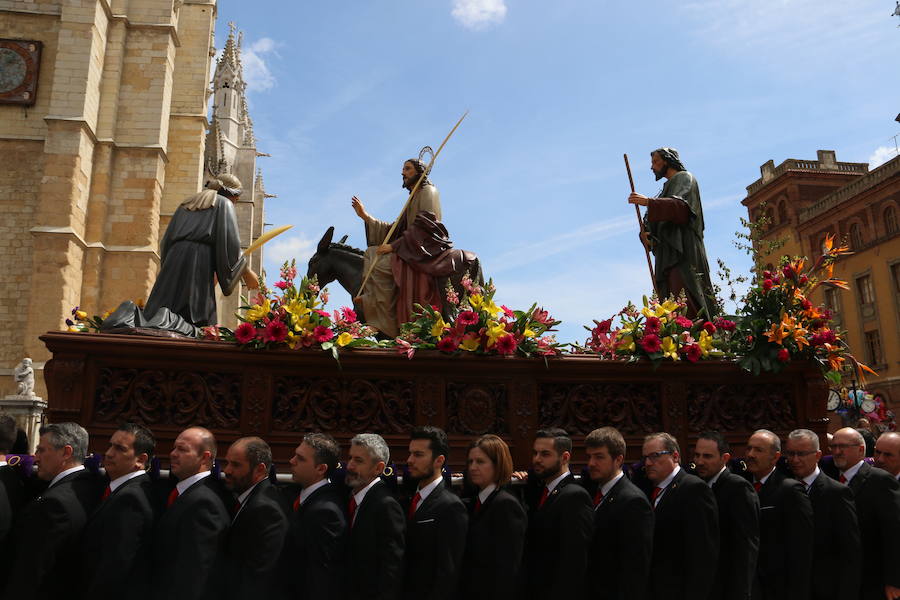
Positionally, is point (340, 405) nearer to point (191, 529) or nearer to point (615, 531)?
point (191, 529)

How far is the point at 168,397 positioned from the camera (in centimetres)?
584

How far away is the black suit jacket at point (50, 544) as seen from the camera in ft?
13.7

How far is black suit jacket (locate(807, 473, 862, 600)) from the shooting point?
521 cm

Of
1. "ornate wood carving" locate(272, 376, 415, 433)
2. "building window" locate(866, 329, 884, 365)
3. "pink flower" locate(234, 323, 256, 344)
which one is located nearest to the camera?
"pink flower" locate(234, 323, 256, 344)

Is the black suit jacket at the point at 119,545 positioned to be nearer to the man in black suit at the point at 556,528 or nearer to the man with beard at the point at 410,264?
the man in black suit at the point at 556,528

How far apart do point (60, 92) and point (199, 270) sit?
21.9 metres

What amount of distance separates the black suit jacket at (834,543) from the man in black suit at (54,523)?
16.4 ft

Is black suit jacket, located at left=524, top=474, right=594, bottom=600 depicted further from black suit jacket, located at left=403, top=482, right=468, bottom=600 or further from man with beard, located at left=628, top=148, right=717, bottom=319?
man with beard, located at left=628, top=148, right=717, bottom=319

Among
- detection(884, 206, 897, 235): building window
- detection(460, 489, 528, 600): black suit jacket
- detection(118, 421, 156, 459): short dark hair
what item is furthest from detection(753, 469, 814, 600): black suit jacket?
detection(884, 206, 897, 235): building window

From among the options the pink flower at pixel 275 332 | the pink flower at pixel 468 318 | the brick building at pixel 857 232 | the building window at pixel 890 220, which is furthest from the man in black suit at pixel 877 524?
the building window at pixel 890 220

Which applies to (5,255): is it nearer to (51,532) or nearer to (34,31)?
(34,31)

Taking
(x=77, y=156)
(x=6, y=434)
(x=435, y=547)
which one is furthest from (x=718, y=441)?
(x=77, y=156)

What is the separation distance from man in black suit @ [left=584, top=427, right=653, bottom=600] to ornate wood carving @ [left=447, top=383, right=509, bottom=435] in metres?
Answer: 1.26

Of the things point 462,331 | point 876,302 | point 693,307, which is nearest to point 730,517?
point 462,331
